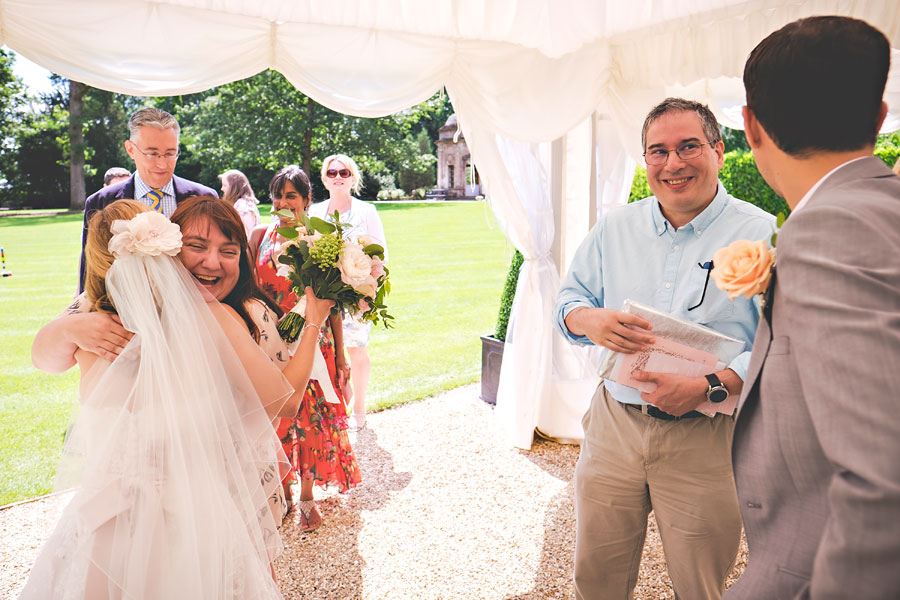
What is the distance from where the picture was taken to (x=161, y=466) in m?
1.89

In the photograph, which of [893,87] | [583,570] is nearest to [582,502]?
[583,570]

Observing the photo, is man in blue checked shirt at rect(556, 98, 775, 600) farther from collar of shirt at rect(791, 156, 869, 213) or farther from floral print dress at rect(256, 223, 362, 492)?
floral print dress at rect(256, 223, 362, 492)

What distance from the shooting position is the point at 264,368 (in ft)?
6.94

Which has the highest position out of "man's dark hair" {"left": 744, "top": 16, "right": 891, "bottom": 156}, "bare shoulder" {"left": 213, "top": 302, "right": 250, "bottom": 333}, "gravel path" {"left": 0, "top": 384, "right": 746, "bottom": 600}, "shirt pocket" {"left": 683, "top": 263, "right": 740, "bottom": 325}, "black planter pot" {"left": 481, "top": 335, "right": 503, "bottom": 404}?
"man's dark hair" {"left": 744, "top": 16, "right": 891, "bottom": 156}

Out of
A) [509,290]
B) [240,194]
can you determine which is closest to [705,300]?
[509,290]

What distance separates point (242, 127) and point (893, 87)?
33071 mm

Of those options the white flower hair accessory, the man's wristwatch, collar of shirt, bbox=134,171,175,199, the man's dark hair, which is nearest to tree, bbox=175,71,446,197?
collar of shirt, bbox=134,171,175,199

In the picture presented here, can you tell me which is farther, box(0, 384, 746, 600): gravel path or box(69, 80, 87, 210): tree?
box(69, 80, 87, 210): tree

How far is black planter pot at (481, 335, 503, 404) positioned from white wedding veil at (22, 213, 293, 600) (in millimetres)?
3877

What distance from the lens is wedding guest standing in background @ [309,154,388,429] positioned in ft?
17.3

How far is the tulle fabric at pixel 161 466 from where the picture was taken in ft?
5.97

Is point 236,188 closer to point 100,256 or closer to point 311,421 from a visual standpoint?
point 311,421

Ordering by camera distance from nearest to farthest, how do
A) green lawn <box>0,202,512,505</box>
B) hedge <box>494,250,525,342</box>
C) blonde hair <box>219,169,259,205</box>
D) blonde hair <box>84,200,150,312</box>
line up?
blonde hair <box>84,200,150,312</box> → hedge <box>494,250,525,342</box> → green lawn <box>0,202,512,505</box> → blonde hair <box>219,169,259,205</box>

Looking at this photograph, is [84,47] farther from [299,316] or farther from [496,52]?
[496,52]
